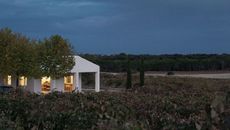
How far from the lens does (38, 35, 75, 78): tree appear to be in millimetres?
56656

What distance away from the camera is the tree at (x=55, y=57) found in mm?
56656

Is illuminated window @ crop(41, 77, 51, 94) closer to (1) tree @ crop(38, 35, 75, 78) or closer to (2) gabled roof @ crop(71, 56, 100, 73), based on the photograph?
(1) tree @ crop(38, 35, 75, 78)

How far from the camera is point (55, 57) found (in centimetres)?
Result: 5797

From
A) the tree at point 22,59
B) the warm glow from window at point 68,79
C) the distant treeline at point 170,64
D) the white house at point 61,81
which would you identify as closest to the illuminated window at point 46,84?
the white house at point 61,81

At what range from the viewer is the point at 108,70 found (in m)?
127

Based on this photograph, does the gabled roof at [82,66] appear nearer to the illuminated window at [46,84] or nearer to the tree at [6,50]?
the illuminated window at [46,84]

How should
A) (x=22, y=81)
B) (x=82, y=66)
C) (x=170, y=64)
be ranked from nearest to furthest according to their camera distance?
(x=82, y=66), (x=22, y=81), (x=170, y=64)

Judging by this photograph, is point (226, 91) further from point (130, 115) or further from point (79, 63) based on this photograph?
point (79, 63)

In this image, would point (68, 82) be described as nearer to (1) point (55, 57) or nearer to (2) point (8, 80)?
(1) point (55, 57)

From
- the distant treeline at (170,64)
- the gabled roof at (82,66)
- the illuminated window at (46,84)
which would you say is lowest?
the illuminated window at (46,84)

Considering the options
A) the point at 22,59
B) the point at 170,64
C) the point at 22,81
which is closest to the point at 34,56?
the point at 22,59

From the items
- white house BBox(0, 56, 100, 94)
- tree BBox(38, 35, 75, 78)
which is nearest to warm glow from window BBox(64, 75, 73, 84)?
white house BBox(0, 56, 100, 94)

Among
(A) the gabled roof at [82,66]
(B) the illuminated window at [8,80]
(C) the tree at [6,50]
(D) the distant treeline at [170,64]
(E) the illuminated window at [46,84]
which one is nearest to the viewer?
(C) the tree at [6,50]

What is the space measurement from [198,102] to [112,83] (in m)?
74.8
